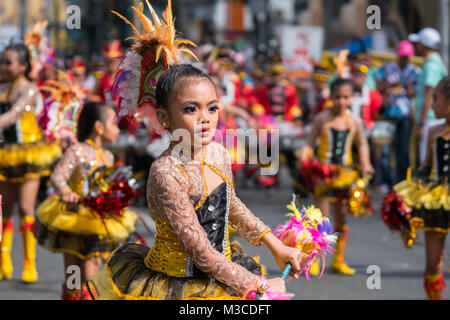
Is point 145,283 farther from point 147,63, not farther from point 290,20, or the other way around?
point 290,20

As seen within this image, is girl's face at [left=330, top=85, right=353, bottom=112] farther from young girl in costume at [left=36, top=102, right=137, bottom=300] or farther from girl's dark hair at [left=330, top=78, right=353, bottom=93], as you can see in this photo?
young girl in costume at [left=36, top=102, right=137, bottom=300]

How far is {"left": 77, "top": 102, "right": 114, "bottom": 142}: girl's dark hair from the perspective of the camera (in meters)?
5.78

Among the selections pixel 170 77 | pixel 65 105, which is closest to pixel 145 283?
pixel 170 77

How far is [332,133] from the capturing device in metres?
7.86

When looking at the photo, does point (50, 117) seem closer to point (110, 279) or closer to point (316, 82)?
point (110, 279)

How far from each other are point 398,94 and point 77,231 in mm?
8672

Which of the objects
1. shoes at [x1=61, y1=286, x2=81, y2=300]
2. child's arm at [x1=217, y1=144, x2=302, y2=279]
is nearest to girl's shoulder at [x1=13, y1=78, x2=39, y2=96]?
shoes at [x1=61, y1=286, x2=81, y2=300]

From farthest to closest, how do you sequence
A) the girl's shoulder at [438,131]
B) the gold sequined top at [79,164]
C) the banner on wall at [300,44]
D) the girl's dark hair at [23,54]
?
1. the banner on wall at [300,44]
2. the girl's dark hair at [23,54]
3. the girl's shoulder at [438,131]
4. the gold sequined top at [79,164]

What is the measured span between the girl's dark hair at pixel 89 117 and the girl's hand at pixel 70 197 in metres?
0.55

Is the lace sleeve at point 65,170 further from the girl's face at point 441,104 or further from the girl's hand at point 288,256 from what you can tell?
the girl's face at point 441,104

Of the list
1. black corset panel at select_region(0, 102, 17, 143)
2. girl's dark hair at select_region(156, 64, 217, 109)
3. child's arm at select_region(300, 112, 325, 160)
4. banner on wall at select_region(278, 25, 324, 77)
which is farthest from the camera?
banner on wall at select_region(278, 25, 324, 77)

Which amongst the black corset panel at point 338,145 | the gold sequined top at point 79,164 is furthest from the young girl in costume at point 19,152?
the black corset panel at point 338,145

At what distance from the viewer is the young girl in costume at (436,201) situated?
5746 mm
